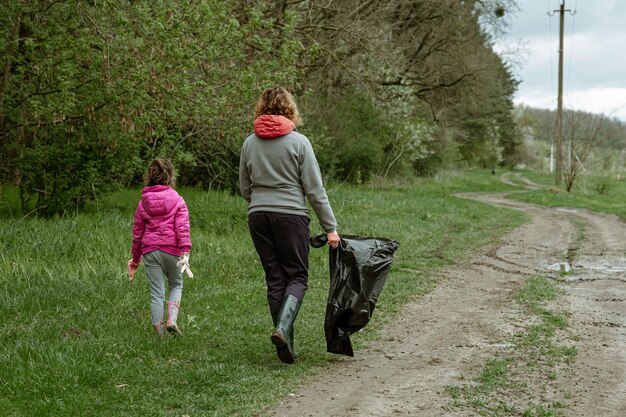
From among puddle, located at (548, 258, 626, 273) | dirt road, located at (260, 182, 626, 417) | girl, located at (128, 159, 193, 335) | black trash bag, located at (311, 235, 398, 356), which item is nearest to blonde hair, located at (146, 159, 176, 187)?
girl, located at (128, 159, 193, 335)

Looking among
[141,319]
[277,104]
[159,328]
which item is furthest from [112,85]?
[277,104]

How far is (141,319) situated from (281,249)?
2170 mm

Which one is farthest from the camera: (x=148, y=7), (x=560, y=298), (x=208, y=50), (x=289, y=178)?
(x=208, y=50)

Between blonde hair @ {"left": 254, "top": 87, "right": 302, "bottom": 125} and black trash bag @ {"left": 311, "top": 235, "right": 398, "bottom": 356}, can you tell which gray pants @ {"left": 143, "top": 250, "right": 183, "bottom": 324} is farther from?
blonde hair @ {"left": 254, "top": 87, "right": 302, "bottom": 125}

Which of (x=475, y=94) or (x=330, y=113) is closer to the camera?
(x=330, y=113)

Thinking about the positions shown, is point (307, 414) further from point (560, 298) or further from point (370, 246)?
point (560, 298)

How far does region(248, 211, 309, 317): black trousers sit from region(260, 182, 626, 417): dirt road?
2.41 ft

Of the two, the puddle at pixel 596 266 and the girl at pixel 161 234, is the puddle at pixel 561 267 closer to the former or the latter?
the puddle at pixel 596 266

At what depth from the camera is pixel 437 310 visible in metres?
8.41

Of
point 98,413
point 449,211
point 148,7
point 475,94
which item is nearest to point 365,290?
point 98,413

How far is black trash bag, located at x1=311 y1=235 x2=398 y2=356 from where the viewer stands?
5.95 metres

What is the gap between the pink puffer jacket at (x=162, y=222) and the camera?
6.47 meters

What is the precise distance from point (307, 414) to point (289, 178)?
185 centimetres

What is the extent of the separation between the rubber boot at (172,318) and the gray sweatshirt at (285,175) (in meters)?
1.38
